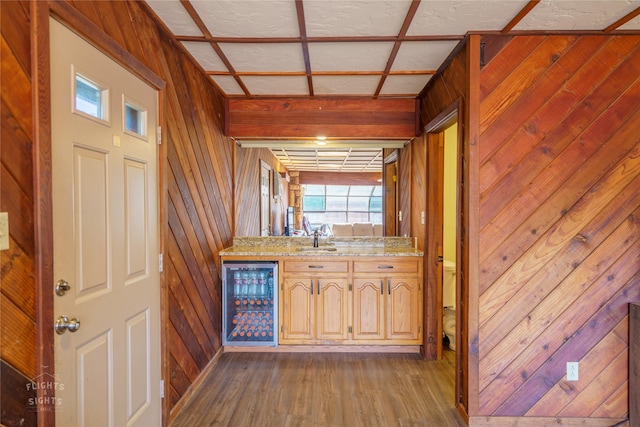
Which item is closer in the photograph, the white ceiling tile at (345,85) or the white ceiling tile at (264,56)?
the white ceiling tile at (264,56)

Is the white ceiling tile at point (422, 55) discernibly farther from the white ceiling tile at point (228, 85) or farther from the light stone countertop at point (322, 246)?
the light stone countertop at point (322, 246)

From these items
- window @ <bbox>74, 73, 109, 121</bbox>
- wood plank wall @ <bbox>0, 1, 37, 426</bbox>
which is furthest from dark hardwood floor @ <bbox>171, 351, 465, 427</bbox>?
window @ <bbox>74, 73, 109, 121</bbox>

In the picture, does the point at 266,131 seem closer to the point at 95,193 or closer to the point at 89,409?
the point at 95,193

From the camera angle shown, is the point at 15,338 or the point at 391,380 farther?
the point at 391,380

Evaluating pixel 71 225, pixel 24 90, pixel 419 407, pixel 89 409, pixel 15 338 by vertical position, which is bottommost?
pixel 419 407

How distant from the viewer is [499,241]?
6.88ft

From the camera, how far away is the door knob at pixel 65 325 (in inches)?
50.1

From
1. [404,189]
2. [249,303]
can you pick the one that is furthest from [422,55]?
[249,303]

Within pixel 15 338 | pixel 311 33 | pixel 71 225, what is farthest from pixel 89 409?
pixel 311 33

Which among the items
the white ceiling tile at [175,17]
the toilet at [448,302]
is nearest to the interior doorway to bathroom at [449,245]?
the toilet at [448,302]

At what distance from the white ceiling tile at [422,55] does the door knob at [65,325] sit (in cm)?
230

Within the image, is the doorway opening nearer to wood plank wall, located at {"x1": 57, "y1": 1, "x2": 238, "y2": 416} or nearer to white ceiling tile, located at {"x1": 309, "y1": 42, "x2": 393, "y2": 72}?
white ceiling tile, located at {"x1": 309, "y1": 42, "x2": 393, "y2": 72}

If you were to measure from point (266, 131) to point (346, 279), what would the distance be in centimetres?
165

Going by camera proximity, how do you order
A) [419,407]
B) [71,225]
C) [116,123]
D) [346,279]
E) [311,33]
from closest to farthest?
[71,225] < [116,123] < [311,33] < [419,407] < [346,279]
